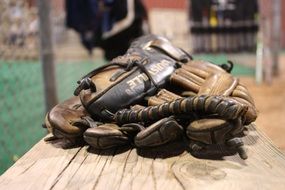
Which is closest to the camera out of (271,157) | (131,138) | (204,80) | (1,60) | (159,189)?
(159,189)

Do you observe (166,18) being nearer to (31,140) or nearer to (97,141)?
(31,140)

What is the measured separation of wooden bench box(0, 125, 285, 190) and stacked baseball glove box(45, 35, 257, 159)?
36mm

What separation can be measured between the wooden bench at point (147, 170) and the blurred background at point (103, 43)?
0.54m

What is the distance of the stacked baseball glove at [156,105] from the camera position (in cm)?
105

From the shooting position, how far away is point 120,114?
47.2 inches

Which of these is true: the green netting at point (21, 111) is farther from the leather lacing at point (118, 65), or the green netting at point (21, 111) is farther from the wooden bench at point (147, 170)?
the wooden bench at point (147, 170)

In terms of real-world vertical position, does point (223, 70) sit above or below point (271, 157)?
above

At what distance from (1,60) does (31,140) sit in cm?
119

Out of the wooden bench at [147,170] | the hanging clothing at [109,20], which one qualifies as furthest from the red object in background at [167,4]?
the wooden bench at [147,170]

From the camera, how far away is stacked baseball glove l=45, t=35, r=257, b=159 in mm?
1050

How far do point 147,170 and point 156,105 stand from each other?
0.22 meters

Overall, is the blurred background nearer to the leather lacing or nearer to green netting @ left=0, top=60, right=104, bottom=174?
green netting @ left=0, top=60, right=104, bottom=174

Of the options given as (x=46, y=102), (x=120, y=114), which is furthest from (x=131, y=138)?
(x=46, y=102)

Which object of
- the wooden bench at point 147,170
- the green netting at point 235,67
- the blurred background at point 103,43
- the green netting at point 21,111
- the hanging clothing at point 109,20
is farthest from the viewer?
the green netting at point 235,67
